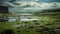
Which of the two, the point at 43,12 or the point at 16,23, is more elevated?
the point at 43,12

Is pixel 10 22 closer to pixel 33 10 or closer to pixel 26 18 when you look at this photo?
pixel 26 18

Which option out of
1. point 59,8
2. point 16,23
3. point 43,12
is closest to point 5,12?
point 16,23

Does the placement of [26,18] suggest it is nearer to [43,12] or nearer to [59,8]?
[43,12]

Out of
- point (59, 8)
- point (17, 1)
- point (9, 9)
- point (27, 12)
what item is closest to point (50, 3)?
point (59, 8)

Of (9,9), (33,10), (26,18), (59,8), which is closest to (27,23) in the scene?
(26,18)

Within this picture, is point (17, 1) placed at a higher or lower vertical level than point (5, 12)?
higher

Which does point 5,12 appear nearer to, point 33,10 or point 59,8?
point 33,10

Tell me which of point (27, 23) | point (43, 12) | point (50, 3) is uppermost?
point (50, 3)
